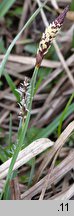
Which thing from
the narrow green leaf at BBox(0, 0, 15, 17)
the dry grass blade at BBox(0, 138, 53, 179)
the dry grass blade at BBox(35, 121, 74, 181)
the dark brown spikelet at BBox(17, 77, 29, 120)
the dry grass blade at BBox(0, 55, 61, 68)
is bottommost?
the dark brown spikelet at BBox(17, 77, 29, 120)

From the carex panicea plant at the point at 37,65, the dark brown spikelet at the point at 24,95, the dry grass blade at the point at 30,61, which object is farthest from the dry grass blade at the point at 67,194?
the dry grass blade at the point at 30,61

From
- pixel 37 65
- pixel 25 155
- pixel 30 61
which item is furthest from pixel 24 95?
pixel 30 61

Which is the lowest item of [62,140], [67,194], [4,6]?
[67,194]

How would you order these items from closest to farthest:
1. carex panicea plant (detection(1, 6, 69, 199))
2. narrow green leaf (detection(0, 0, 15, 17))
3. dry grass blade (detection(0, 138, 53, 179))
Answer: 1. carex panicea plant (detection(1, 6, 69, 199))
2. dry grass blade (detection(0, 138, 53, 179))
3. narrow green leaf (detection(0, 0, 15, 17))

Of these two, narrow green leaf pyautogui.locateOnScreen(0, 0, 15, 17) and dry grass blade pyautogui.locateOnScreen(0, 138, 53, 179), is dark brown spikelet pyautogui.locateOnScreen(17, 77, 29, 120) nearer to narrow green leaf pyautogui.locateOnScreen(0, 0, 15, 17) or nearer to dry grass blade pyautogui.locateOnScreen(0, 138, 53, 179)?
dry grass blade pyautogui.locateOnScreen(0, 138, 53, 179)

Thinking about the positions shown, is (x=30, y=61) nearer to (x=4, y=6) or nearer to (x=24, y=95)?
(x=4, y=6)

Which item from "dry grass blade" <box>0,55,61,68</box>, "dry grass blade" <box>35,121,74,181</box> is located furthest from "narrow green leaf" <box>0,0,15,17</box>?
"dry grass blade" <box>35,121,74,181</box>

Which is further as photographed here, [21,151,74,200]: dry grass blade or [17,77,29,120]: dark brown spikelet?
[21,151,74,200]: dry grass blade

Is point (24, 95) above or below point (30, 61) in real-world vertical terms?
below

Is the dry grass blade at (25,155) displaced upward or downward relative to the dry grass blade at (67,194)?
upward

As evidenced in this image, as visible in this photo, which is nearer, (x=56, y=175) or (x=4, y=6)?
(x=56, y=175)

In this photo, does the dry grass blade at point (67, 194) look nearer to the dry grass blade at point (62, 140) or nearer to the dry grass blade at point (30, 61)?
the dry grass blade at point (62, 140)

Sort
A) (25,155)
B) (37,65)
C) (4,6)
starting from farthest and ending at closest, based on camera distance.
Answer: (4,6) → (25,155) → (37,65)
